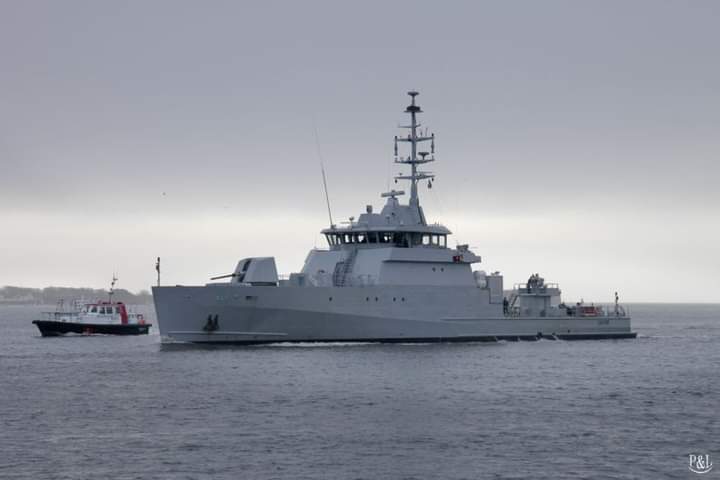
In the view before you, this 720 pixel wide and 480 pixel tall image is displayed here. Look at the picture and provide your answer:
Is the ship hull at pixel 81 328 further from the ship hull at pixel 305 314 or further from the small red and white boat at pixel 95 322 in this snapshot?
the ship hull at pixel 305 314

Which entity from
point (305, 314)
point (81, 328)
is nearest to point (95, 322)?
point (81, 328)

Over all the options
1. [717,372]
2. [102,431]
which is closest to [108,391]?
[102,431]

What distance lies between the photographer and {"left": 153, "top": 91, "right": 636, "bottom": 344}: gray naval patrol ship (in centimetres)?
4319

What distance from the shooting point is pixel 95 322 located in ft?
205

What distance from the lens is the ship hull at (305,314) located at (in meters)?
42.9

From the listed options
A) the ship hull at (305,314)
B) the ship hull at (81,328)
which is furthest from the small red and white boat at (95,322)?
the ship hull at (305,314)

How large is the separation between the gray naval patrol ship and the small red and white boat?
19.0m

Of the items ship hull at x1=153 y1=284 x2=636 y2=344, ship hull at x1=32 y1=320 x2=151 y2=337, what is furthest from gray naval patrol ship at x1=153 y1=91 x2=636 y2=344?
ship hull at x1=32 y1=320 x2=151 y2=337

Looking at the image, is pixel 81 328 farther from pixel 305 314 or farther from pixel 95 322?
pixel 305 314

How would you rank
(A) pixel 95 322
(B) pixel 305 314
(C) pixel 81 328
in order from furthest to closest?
(A) pixel 95 322 → (C) pixel 81 328 → (B) pixel 305 314

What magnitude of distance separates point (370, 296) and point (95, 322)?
82.7ft

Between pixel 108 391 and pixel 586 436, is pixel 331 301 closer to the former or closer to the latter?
pixel 108 391

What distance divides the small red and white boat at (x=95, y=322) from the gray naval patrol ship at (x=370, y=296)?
1896 cm

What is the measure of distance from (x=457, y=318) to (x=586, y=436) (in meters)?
24.0
